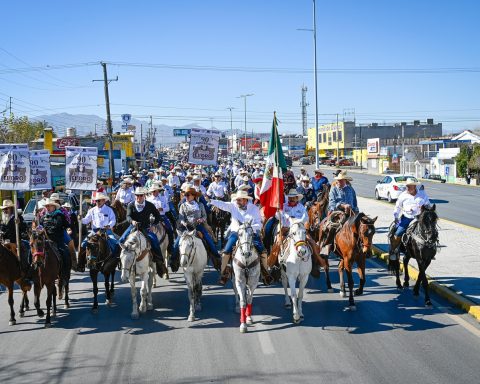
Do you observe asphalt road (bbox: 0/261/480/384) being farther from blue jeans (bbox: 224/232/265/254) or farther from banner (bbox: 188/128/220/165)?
banner (bbox: 188/128/220/165)

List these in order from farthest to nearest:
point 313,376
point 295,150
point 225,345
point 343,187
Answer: point 295,150 < point 343,187 < point 225,345 < point 313,376

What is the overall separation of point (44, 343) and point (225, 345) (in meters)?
3.27

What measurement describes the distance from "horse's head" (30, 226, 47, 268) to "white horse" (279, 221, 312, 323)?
4.73m

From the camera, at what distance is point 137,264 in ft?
37.3

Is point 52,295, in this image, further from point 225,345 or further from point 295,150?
point 295,150

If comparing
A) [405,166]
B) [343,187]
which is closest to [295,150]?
[405,166]

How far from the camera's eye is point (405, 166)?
68688mm

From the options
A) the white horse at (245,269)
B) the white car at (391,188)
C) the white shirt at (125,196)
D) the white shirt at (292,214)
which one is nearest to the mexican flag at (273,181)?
the white shirt at (292,214)

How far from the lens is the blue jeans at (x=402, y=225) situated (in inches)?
508

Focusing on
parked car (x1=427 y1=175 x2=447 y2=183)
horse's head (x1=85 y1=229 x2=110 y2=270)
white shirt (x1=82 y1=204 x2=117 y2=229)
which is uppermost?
white shirt (x1=82 y1=204 x2=117 y2=229)

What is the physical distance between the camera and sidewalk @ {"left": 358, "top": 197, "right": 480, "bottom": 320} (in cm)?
1201

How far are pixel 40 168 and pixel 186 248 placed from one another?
27.9ft

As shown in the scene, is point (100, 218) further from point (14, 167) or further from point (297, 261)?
point (297, 261)

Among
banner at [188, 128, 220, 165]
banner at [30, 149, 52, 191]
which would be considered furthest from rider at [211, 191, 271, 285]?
banner at [188, 128, 220, 165]
